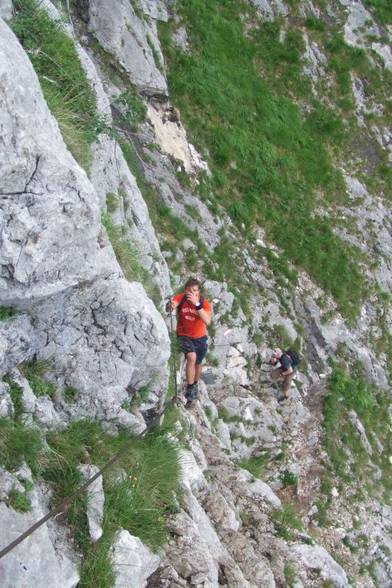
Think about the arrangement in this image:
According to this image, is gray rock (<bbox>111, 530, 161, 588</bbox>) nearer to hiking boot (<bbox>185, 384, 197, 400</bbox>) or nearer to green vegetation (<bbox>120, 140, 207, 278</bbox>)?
hiking boot (<bbox>185, 384, 197, 400</bbox>)

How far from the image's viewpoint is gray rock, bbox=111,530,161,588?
6.20 meters

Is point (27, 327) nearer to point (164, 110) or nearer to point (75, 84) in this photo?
point (75, 84)

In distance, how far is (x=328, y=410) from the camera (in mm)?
16031

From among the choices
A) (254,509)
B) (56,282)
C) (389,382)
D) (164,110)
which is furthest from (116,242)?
(389,382)

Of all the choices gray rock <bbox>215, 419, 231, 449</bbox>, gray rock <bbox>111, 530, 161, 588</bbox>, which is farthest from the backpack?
gray rock <bbox>111, 530, 161, 588</bbox>

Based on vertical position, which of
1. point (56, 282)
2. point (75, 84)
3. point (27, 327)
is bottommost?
point (27, 327)

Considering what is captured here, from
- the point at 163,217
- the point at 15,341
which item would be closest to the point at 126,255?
the point at 15,341

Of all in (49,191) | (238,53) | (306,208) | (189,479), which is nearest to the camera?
(49,191)

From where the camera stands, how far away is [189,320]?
11070 millimetres

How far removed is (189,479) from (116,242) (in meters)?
3.68

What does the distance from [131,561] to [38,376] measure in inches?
90.5

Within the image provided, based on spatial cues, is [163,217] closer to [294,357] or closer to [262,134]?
[294,357]

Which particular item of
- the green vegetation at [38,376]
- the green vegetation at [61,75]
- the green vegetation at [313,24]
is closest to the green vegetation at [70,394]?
the green vegetation at [38,376]

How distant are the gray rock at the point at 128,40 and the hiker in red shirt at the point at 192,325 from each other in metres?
9.53
